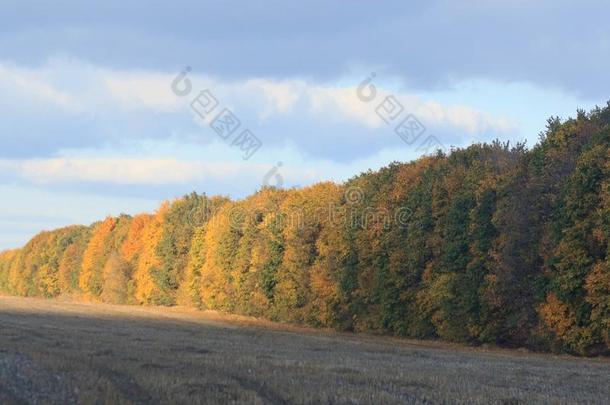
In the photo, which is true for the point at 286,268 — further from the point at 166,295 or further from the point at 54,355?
the point at 54,355

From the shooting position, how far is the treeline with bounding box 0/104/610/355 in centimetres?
3734

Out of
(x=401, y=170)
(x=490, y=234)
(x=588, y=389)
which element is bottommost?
(x=588, y=389)

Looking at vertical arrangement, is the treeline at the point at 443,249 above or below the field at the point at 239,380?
above

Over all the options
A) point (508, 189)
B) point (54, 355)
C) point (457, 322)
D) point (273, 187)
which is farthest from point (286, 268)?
point (54, 355)

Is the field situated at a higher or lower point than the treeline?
lower

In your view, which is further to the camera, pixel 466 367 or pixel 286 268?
pixel 286 268

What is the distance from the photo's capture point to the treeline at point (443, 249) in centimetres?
3734

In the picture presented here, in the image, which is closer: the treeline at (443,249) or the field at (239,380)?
the field at (239,380)

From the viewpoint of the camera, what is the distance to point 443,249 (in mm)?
47969

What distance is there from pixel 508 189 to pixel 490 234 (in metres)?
3.18

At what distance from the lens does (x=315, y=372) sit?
19359mm

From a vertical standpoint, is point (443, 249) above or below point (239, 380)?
above

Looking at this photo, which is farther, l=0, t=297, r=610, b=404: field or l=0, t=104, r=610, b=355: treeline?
l=0, t=104, r=610, b=355: treeline

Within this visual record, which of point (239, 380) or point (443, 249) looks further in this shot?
point (443, 249)
